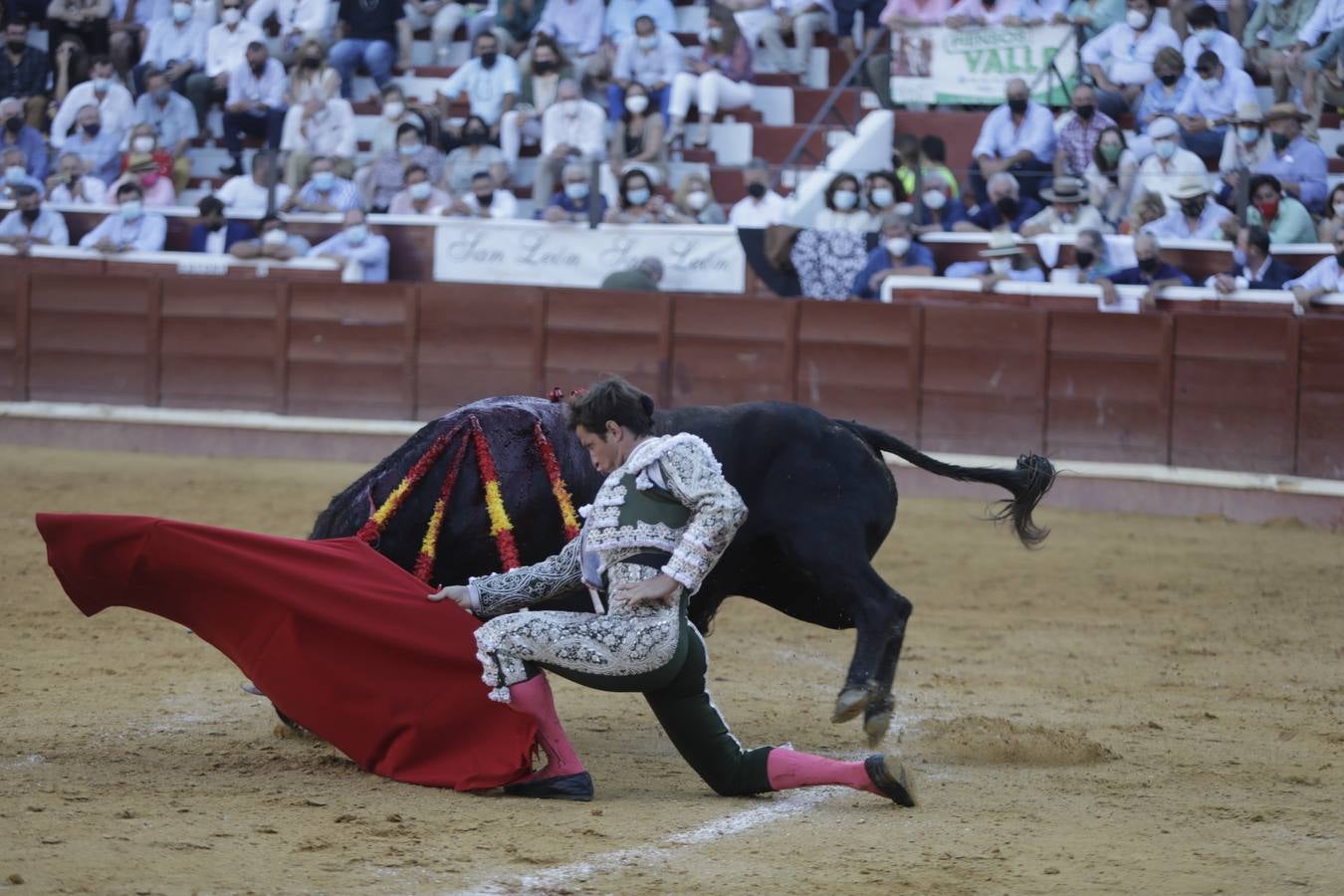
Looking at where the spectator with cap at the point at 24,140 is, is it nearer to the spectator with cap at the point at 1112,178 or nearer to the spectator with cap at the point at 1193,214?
the spectator with cap at the point at 1112,178

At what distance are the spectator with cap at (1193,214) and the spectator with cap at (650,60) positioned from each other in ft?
12.7

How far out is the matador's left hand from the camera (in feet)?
11.9

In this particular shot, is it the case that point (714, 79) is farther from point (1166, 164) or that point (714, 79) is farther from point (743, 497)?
point (743, 497)

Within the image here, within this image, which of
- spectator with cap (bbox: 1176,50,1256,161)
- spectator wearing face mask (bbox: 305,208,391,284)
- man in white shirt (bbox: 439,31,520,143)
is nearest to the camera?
spectator with cap (bbox: 1176,50,1256,161)

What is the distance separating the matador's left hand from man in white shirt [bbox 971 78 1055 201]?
7.08 meters

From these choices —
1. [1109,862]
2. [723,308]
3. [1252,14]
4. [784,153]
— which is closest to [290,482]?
[723,308]

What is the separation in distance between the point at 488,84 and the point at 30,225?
11.6 ft

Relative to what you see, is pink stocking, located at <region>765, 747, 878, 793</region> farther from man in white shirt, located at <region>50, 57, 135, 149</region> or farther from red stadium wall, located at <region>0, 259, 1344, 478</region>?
man in white shirt, located at <region>50, 57, 135, 149</region>


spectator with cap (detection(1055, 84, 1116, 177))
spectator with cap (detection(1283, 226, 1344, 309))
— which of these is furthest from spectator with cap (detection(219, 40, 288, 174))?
spectator with cap (detection(1283, 226, 1344, 309))

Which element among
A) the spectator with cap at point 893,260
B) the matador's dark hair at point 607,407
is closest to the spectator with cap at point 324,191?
the spectator with cap at point 893,260

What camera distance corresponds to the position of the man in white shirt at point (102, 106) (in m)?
13.2

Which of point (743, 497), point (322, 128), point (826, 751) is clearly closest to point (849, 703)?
point (826, 751)

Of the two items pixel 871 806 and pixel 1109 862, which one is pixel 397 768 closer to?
pixel 871 806

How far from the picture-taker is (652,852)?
3424 mm
